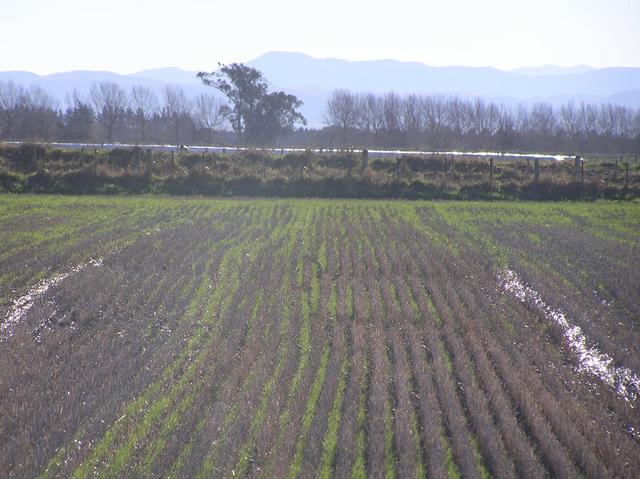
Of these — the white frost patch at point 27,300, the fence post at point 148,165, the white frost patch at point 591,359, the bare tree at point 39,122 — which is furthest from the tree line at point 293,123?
the white frost patch at point 591,359

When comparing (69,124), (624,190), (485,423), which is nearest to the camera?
(485,423)

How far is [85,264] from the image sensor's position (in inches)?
469

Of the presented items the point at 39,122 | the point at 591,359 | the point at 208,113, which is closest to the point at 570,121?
the point at 208,113

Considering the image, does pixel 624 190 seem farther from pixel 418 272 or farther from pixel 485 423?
pixel 485 423

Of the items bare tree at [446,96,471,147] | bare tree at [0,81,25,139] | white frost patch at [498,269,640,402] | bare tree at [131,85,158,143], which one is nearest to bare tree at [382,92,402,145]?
bare tree at [446,96,471,147]

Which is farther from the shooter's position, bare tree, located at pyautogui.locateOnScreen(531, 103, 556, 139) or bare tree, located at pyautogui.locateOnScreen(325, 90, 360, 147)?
bare tree, located at pyautogui.locateOnScreen(531, 103, 556, 139)

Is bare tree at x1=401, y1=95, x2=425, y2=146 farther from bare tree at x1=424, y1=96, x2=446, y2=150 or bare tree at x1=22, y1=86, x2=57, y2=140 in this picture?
bare tree at x1=22, y1=86, x2=57, y2=140

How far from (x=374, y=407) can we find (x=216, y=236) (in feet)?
31.7

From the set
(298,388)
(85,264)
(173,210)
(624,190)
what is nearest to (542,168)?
(624,190)

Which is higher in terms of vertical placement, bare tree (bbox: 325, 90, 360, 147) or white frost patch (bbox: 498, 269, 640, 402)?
bare tree (bbox: 325, 90, 360, 147)

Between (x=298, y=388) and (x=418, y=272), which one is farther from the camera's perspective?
(x=418, y=272)

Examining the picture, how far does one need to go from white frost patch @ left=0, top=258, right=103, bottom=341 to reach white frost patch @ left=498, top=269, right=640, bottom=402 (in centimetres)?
682

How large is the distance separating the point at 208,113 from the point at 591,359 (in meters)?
58.9

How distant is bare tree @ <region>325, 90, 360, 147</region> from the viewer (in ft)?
193
